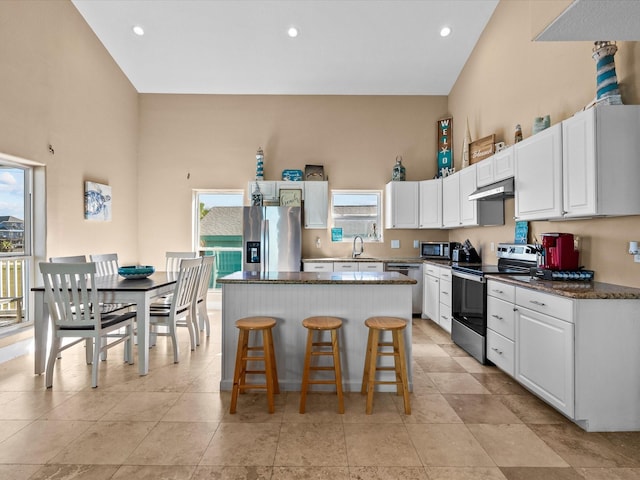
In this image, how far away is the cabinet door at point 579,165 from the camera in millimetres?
2422

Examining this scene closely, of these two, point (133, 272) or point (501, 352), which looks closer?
point (501, 352)

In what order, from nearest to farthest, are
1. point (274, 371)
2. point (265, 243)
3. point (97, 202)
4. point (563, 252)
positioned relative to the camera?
point (274, 371), point (563, 252), point (97, 202), point (265, 243)

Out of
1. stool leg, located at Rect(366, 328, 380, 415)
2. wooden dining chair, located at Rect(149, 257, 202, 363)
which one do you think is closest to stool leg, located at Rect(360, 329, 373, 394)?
stool leg, located at Rect(366, 328, 380, 415)

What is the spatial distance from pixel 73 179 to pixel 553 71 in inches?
214

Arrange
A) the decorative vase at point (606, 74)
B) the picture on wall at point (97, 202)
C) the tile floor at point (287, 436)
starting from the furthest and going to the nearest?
the picture on wall at point (97, 202) < the decorative vase at point (606, 74) < the tile floor at point (287, 436)

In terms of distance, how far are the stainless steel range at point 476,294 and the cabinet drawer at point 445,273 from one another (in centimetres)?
22

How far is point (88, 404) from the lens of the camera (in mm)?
2650

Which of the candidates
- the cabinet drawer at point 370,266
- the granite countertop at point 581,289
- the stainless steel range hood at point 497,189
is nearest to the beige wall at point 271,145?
the cabinet drawer at point 370,266

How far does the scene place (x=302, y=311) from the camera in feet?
9.52

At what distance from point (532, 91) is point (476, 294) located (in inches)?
84.8

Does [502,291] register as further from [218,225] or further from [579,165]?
[218,225]

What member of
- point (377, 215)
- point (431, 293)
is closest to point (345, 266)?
point (377, 215)

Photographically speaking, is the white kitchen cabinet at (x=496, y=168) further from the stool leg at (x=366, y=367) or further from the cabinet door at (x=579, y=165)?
the stool leg at (x=366, y=367)

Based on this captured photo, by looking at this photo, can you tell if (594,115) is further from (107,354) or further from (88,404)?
(107,354)
